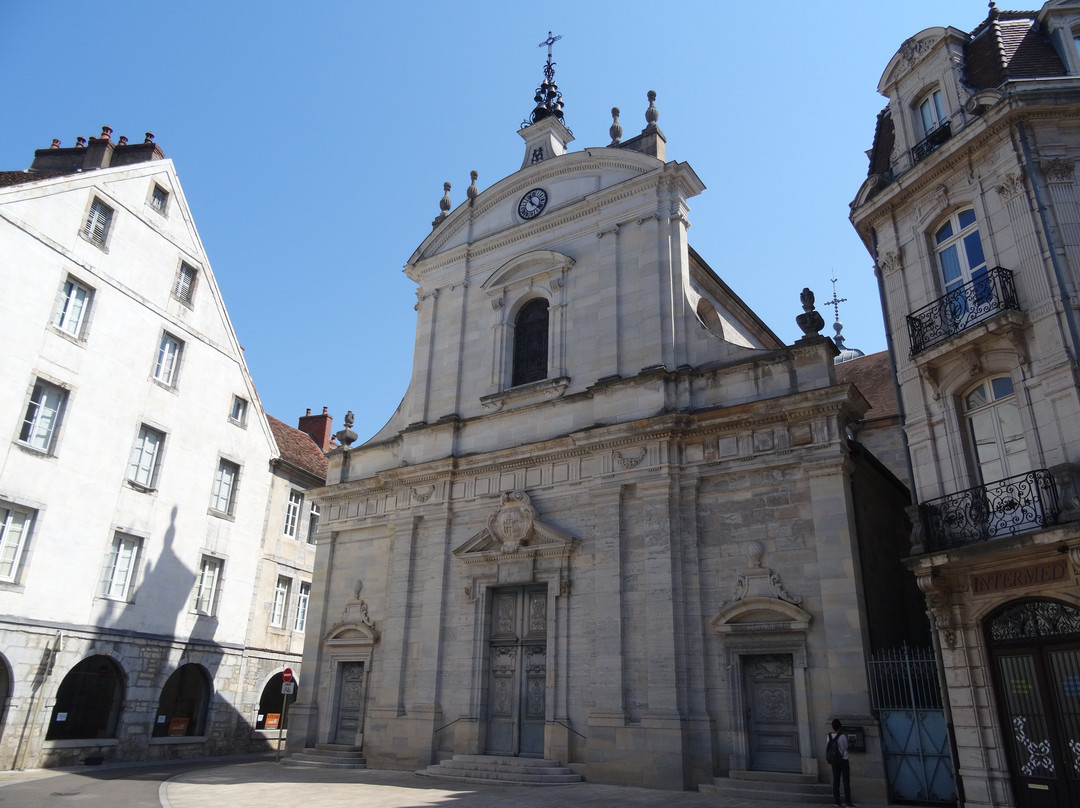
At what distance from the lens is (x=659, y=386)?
15570 mm

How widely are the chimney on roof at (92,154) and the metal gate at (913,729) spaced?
2188 centimetres

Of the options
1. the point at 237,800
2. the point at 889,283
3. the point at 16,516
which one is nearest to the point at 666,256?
the point at 889,283

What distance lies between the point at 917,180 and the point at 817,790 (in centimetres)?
954

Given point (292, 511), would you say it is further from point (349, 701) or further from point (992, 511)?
point (992, 511)

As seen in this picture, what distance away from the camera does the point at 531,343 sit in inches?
742

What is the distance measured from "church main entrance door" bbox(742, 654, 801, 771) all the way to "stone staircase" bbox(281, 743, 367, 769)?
8.47 meters

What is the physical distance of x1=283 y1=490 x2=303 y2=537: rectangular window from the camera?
81.1ft

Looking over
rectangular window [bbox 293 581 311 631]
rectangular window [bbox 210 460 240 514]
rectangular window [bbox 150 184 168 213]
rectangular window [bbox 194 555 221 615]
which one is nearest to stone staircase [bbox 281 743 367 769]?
rectangular window [bbox 194 555 221 615]

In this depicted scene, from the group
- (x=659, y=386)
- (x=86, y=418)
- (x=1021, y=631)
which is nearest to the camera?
(x=1021, y=631)

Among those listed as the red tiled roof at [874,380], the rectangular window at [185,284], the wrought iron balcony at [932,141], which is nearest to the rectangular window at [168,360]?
the rectangular window at [185,284]

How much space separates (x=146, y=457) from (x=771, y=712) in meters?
16.1

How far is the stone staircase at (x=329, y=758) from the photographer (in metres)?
16.5

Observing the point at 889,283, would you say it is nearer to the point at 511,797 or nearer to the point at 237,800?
the point at 511,797

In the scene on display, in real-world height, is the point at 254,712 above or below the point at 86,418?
below
